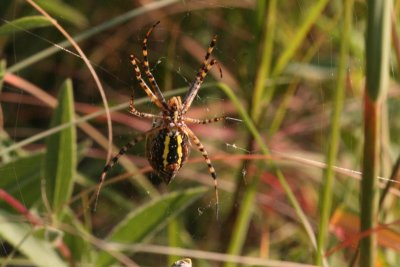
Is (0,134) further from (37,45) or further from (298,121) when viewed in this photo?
(298,121)

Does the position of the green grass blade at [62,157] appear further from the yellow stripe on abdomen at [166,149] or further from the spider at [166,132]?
the yellow stripe on abdomen at [166,149]

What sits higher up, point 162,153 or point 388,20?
point 388,20

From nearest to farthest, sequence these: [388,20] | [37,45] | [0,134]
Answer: [388,20] → [0,134] → [37,45]

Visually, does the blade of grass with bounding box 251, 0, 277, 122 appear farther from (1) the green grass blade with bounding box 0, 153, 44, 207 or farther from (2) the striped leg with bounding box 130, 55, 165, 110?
(1) the green grass blade with bounding box 0, 153, 44, 207

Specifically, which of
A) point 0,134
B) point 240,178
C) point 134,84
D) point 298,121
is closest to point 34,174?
point 0,134

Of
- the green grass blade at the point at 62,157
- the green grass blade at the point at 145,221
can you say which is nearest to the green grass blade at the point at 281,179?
the green grass blade at the point at 145,221

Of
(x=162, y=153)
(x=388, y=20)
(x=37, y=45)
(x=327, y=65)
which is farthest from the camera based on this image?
(x=37, y=45)

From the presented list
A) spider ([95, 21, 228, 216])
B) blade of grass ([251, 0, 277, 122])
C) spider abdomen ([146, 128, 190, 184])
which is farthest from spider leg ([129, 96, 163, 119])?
blade of grass ([251, 0, 277, 122])
